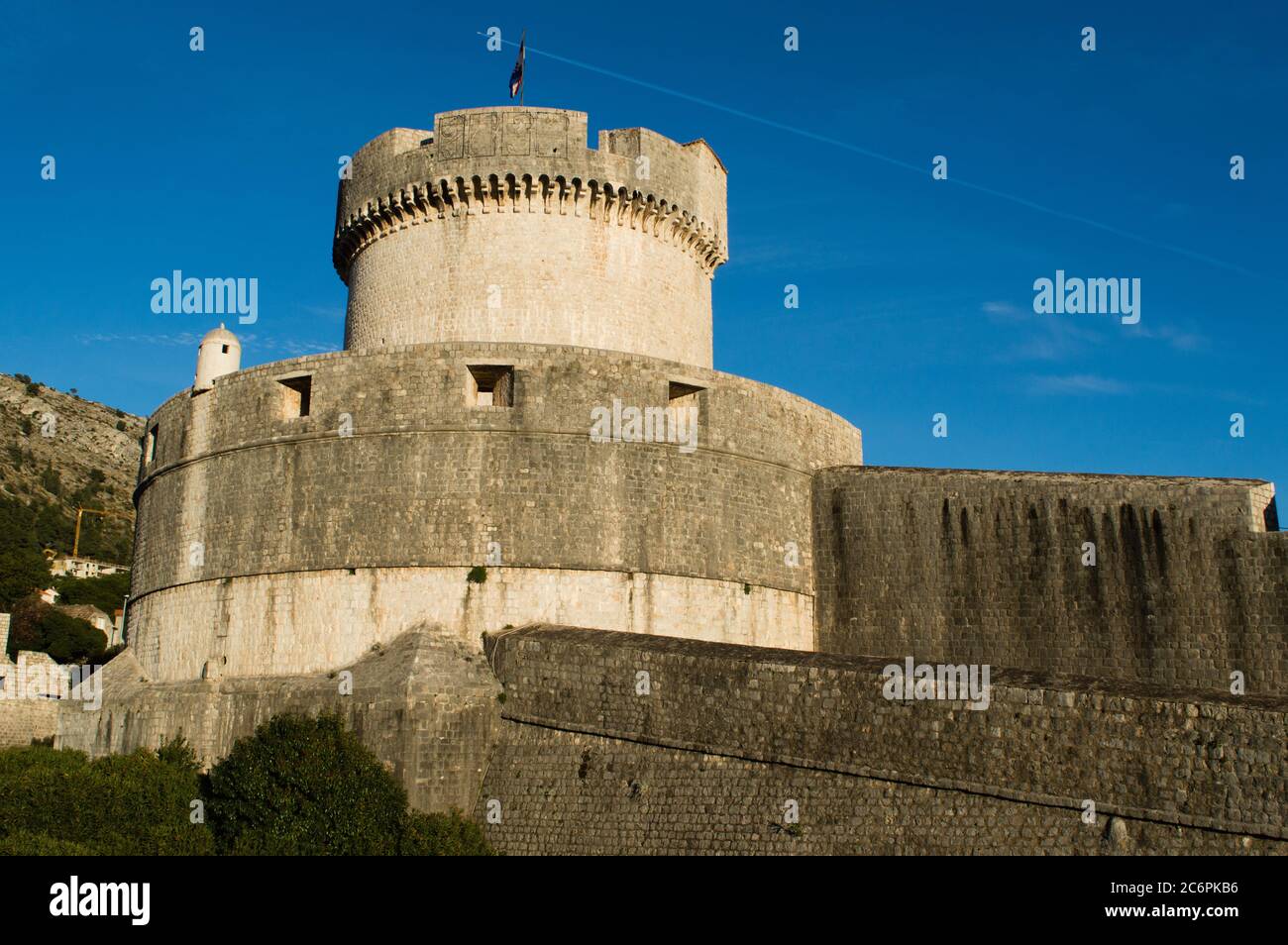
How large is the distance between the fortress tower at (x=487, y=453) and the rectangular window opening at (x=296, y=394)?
0.05 meters

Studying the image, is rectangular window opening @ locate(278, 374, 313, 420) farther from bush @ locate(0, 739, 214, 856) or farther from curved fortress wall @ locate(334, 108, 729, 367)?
bush @ locate(0, 739, 214, 856)

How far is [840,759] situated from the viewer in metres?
12.9

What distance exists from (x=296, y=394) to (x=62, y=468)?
228 ft

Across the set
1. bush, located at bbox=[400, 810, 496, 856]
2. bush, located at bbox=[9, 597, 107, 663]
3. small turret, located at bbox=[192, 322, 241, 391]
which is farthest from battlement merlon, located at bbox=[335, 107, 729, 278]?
bush, located at bbox=[9, 597, 107, 663]

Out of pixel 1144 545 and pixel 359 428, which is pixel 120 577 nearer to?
pixel 359 428

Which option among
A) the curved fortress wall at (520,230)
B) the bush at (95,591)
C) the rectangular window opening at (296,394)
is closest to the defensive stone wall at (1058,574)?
the curved fortress wall at (520,230)

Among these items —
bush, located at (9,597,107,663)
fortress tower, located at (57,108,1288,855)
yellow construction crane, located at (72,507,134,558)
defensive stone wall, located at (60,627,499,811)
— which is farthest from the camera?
yellow construction crane, located at (72,507,134,558)

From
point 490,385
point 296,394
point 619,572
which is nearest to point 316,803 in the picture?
point 619,572

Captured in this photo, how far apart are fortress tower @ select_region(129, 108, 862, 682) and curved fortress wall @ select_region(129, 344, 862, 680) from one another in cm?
4

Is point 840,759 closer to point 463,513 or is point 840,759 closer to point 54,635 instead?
point 463,513

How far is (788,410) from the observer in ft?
66.1

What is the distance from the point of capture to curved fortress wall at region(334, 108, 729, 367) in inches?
818
